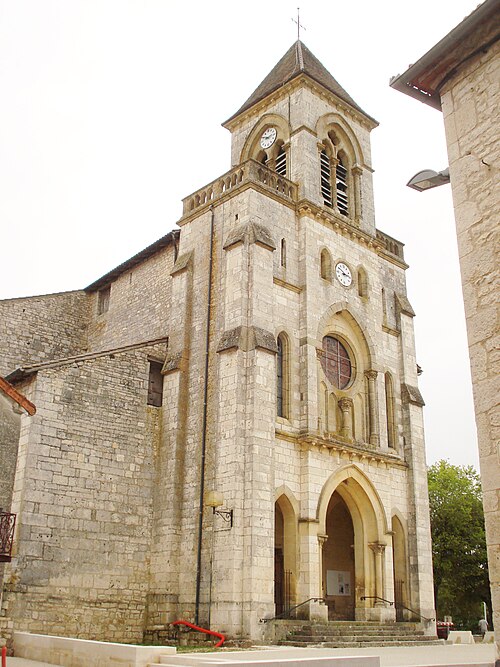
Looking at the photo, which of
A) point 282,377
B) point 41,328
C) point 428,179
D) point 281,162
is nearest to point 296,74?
point 281,162

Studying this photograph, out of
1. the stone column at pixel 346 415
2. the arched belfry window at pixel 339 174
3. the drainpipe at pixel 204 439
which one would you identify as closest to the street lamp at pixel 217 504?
the drainpipe at pixel 204 439

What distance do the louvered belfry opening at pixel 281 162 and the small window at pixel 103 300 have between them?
26.1 feet

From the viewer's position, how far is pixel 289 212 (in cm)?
2152

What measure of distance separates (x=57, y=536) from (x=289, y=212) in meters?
11.5

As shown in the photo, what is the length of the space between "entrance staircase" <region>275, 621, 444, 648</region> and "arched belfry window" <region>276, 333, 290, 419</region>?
17.8ft

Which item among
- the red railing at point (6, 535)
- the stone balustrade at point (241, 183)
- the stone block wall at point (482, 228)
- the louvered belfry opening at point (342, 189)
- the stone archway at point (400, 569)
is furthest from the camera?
the louvered belfry opening at point (342, 189)

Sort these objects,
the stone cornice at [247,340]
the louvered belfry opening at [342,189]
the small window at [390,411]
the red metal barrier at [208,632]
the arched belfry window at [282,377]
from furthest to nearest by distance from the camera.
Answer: the louvered belfry opening at [342,189] < the small window at [390,411] < the arched belfry window at [282,377] < the stone cornice at [247,340] < the red metal barrier at [208,632]

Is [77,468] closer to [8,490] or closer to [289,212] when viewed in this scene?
[8,490]

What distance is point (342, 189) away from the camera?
80.8 ft

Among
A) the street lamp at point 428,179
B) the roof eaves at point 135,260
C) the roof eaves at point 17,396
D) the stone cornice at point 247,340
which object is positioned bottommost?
the roof eaves at point 17,396

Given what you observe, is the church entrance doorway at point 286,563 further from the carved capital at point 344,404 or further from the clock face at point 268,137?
the clock face at point 268,137

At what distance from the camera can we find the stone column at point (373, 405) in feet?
69.8

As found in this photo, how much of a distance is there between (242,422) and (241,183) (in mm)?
7279

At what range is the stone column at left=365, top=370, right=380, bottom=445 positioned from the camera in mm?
21286
